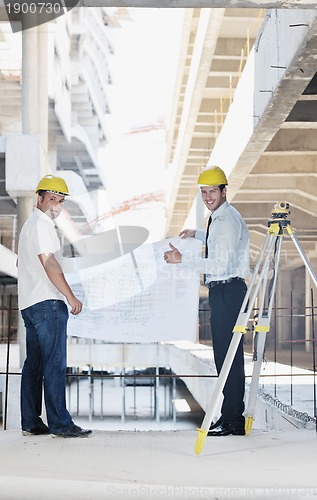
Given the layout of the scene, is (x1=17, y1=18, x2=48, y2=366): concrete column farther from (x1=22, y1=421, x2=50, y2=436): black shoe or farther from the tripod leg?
the tripod leg

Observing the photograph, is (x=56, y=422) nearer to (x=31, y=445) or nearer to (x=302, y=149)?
(x=31, y=445)

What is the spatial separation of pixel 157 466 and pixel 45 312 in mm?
1531

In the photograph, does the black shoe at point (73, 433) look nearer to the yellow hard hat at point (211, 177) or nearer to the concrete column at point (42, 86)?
the yellow hard hat at point (211, 177)

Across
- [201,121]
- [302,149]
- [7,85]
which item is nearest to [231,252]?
[302,149]

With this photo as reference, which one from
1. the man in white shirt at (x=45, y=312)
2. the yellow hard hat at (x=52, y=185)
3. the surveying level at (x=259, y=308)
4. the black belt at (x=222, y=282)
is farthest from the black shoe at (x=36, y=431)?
the yellow hard hat at (x=52, y=185)

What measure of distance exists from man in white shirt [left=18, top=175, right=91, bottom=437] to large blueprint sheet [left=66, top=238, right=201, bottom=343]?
96 cm

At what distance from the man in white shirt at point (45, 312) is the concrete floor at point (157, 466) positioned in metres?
0.18

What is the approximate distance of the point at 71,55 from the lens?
4325cm

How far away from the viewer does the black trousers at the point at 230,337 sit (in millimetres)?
5887

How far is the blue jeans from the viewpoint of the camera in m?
5.68

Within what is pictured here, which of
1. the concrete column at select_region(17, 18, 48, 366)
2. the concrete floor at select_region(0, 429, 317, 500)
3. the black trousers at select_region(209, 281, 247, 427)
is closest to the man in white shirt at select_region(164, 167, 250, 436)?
the black trousers at select_region(209, 281, 247, 427)

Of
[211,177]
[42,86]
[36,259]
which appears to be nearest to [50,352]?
[36,259]

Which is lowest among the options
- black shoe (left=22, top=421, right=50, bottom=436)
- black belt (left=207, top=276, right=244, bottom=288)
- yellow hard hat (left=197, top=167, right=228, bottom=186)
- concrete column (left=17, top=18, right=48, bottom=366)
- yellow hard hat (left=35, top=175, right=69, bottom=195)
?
black shoe (left=22, top=421, right=50, bottom=436)

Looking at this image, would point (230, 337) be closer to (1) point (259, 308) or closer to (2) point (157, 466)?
(1) point (259, 308)
